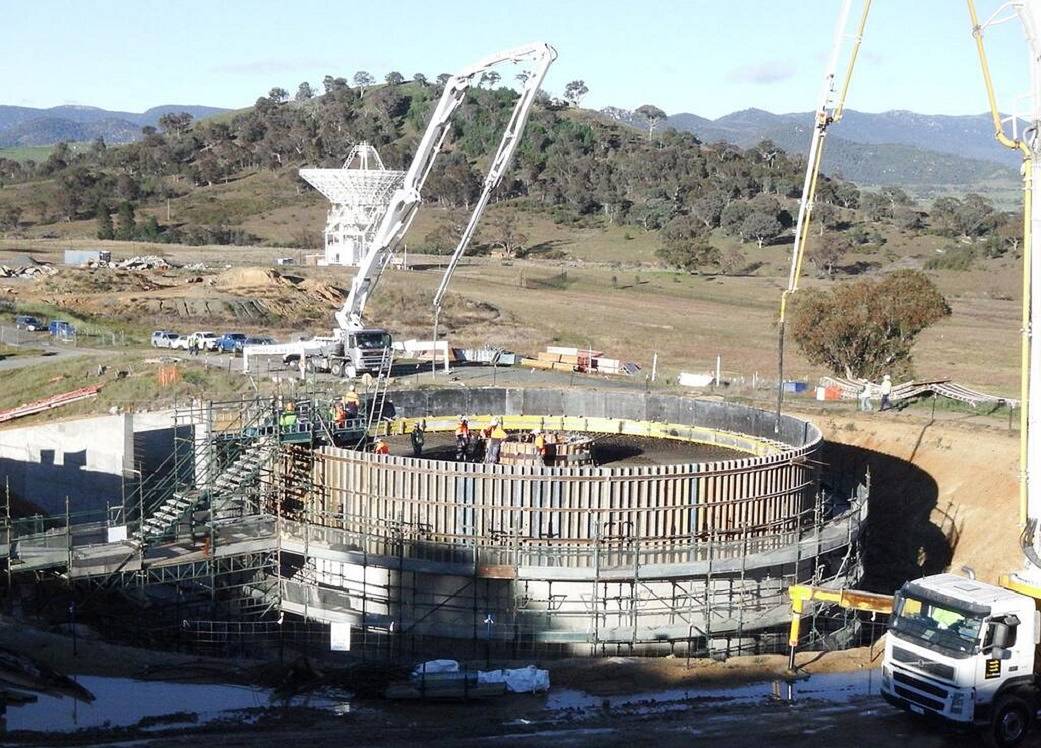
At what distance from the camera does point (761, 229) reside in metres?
116

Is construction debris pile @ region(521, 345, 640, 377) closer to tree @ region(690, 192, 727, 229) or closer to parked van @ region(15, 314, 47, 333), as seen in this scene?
parked van @ region(15, 314, 47, 333)

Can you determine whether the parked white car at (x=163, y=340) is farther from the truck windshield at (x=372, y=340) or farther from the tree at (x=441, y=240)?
the tree at (x=441, y=240)

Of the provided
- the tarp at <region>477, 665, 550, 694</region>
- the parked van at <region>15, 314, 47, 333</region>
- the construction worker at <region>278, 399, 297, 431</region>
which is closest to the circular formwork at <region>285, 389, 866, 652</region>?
the construction worker at <region>278, 399, 297, 431</region>

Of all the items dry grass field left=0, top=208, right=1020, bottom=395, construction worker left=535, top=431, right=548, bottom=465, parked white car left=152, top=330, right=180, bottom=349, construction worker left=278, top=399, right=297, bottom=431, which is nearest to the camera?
construction worker left=278, top=399, right=297, bottom=431

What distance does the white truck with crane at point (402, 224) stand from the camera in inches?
1613

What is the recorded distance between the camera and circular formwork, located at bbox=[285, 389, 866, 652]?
26.7 metres

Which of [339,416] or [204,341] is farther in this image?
[204,341]

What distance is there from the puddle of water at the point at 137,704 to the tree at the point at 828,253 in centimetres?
8343

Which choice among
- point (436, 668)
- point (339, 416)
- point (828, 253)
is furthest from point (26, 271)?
point (828, 253)

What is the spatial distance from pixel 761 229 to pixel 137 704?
99833mm

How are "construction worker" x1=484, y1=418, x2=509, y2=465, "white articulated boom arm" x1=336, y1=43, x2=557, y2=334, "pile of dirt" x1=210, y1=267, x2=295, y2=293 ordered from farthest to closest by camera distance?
"pile of dirt" x1=210, y1=267, x2=295, y2=293 < "white articulated boom arm" x1=336, y1=43, x2=557, y2=334 < "construction worker" x1=484, y1=418, x2=509, y2=465

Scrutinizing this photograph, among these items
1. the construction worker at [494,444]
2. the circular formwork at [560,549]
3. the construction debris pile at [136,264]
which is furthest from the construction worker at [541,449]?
the construction debris pile at [136,264]

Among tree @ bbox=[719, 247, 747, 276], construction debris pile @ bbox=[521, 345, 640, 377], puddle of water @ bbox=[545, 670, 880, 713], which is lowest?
puddle of water @ bbox=[545, 670, 880, 713]

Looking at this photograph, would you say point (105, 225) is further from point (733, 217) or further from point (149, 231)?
point (733, 217)
